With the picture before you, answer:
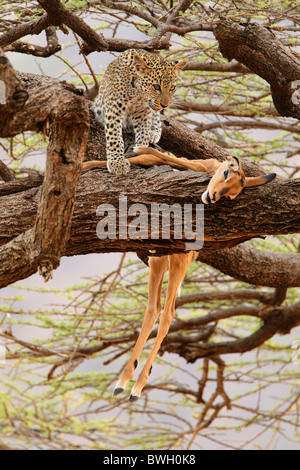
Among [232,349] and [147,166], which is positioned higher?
[147,166]

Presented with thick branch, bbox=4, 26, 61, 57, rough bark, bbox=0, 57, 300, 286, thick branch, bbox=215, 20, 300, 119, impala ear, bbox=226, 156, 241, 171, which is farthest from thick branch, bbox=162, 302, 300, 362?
impala ear, bbox=226, 156, 241, 171

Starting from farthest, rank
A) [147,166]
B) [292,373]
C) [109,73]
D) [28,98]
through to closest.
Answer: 1. [292,373]
2. [109,73]
3. [147,166]
4. [28,98]

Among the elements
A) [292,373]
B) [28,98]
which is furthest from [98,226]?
[292,373]

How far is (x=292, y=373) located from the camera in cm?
717

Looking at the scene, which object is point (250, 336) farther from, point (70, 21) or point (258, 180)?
point (70, 21)

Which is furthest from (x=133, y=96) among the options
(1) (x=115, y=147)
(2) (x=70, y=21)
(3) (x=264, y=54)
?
(3) (x=264, y=54)

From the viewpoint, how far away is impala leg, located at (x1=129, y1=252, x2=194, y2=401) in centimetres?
338

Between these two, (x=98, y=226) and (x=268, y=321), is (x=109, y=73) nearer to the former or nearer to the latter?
(x=98, y=226)

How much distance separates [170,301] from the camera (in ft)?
12.0

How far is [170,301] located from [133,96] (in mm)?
1254

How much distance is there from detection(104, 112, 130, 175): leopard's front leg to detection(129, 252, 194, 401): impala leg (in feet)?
2.03

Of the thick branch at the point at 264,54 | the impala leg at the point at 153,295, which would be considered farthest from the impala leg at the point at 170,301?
the thick branch at the point at 264,54

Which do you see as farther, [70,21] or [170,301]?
[70,21]

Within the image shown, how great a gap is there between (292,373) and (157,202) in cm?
484
